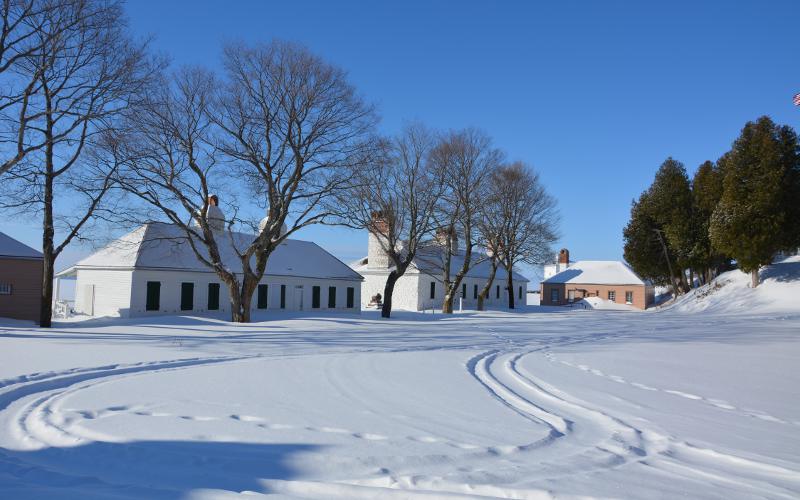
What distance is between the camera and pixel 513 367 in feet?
43.1

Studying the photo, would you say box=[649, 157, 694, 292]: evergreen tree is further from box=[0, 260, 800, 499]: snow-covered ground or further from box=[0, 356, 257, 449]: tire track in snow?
box=[0, 356, 257, 449]: tire track in snow

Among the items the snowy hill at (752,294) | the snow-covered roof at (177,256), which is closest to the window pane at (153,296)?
the snow-covered roof at (177,256)

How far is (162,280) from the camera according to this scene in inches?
1207

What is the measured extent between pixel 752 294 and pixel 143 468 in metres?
45.3

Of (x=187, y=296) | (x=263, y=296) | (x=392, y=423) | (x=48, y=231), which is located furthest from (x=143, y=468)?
(x=263, y=296)

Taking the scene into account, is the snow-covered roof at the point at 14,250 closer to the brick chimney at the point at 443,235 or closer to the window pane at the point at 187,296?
the window pane at the point at 187,296

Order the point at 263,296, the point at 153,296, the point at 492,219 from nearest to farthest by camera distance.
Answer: the point at 153,296
the point at 263,296
the point at 492,219

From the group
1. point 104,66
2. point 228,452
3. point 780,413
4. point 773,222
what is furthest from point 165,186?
point 773,222

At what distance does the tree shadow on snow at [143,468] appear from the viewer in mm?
5059

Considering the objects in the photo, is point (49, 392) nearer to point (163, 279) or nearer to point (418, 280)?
point (163, 279)

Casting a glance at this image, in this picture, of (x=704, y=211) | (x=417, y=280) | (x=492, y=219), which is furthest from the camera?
(x=704, y=211)

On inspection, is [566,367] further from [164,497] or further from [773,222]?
[773,222]

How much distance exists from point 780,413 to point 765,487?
12.8 ft

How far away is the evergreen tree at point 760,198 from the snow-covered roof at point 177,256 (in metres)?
25.2
